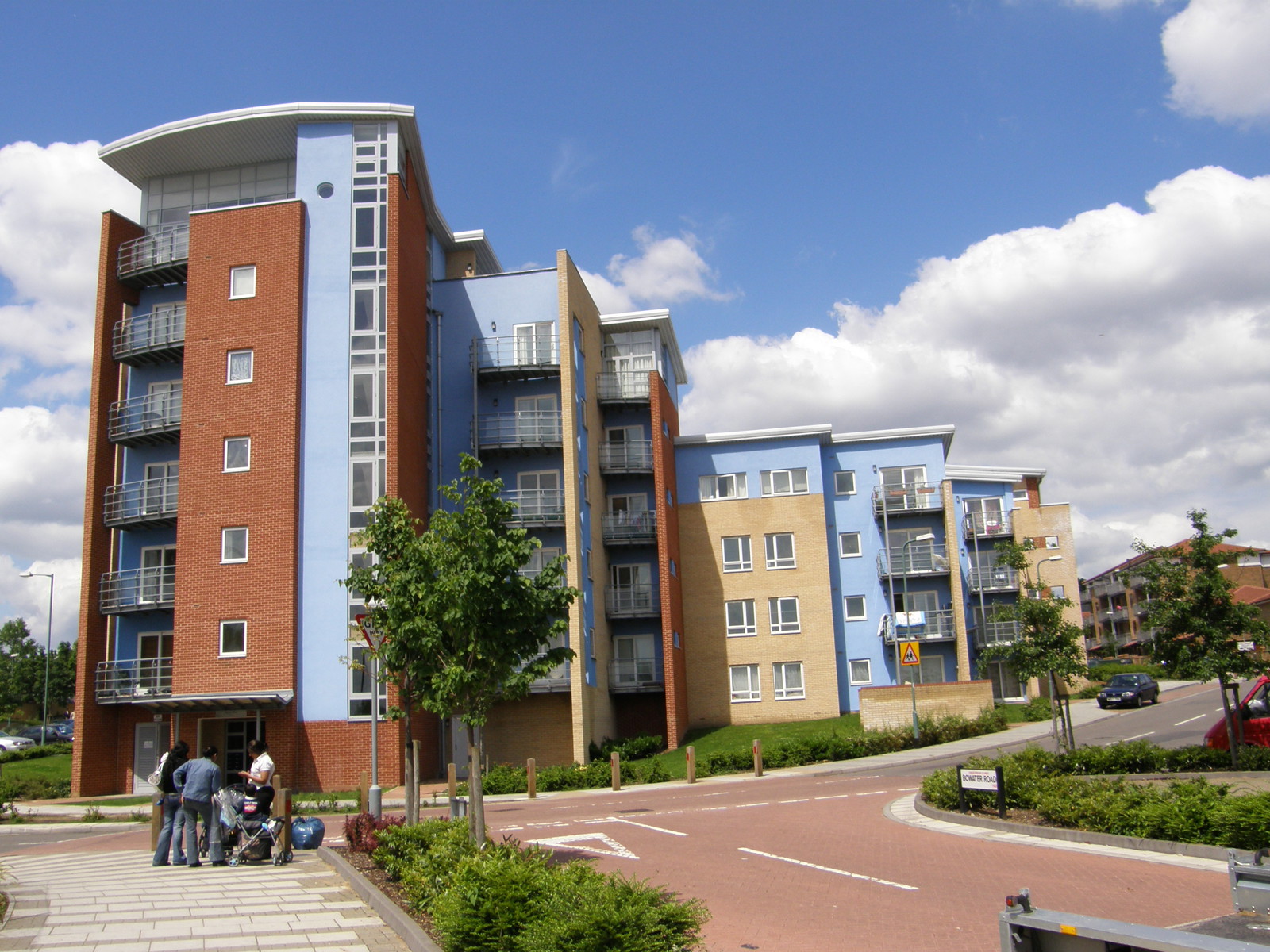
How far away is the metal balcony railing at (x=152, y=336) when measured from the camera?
109 ft

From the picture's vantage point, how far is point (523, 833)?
16797 mm

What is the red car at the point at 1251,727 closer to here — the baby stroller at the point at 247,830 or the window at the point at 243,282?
the baby stroller at the point at 247,830

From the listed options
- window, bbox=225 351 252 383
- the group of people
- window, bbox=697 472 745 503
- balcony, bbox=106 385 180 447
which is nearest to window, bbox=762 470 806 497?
window, bbox=697 472 745 503

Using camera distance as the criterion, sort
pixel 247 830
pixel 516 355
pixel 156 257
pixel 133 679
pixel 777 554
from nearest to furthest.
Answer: pixel 247 830
pixel 133 679
pixel 156 257
pixel 516 355
pixel 777 554

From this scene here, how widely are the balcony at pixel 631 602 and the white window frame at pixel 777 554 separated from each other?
5.85m

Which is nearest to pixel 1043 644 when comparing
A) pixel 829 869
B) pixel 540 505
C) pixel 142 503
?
pixel 829 869

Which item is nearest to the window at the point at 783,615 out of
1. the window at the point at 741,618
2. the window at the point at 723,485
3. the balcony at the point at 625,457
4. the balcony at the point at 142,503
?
the window at the point at 741,618

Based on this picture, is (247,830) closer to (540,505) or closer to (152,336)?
(540,505)

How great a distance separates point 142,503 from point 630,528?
1627 centimetres

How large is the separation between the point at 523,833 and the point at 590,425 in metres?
21.6

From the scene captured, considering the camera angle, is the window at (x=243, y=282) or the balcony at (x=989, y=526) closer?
the window at (x=243, y=282)

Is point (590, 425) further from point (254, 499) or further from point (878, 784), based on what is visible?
point (878, 784)

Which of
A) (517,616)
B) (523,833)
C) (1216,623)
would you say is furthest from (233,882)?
(1216,623)

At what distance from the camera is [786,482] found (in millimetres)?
41875
